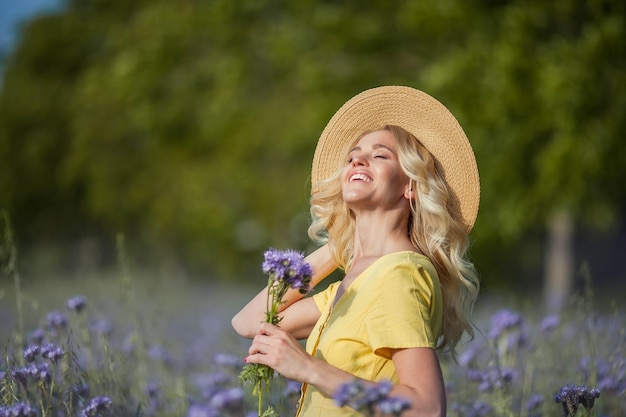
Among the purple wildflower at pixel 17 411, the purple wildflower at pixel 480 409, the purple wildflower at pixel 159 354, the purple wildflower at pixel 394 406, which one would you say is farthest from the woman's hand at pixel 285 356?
the purple wildflower at pixel 159 354

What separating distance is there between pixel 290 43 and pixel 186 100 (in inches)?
116

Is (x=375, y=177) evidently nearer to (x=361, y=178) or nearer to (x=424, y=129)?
(x=361, y=178)

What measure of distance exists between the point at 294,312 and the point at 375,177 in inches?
22.7

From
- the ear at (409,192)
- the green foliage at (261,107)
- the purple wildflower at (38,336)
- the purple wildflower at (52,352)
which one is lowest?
the purple wildflower at (52,352)

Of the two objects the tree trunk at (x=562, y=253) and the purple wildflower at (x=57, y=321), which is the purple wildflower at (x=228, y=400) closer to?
the purple wildflower at (x=57, y=321)

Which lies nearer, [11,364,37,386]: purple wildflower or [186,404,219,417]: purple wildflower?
[11,364,37,386]: purple wildflower

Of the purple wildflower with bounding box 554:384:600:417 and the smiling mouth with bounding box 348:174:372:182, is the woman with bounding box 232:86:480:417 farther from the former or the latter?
the purple wildflower with bounding box 554:384:600:417

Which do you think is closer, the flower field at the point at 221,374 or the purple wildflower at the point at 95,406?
the purple wildflower at the point at 95,406

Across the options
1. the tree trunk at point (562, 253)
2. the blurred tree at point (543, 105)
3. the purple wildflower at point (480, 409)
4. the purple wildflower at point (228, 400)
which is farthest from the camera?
the tree trunk at point (562, 253)

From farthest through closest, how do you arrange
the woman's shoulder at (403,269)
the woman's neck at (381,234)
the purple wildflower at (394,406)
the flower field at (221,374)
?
the flower field at (221,374)
the woman's neck at (381,234)
the woman's shoulder at (403,269)
the purple wildflower at (394,406)

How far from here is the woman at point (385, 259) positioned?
7.36ft

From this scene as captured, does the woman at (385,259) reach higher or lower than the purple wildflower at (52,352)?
higher

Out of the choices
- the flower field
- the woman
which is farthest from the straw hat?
the flower field

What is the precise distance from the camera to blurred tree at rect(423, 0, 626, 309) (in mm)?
10672
